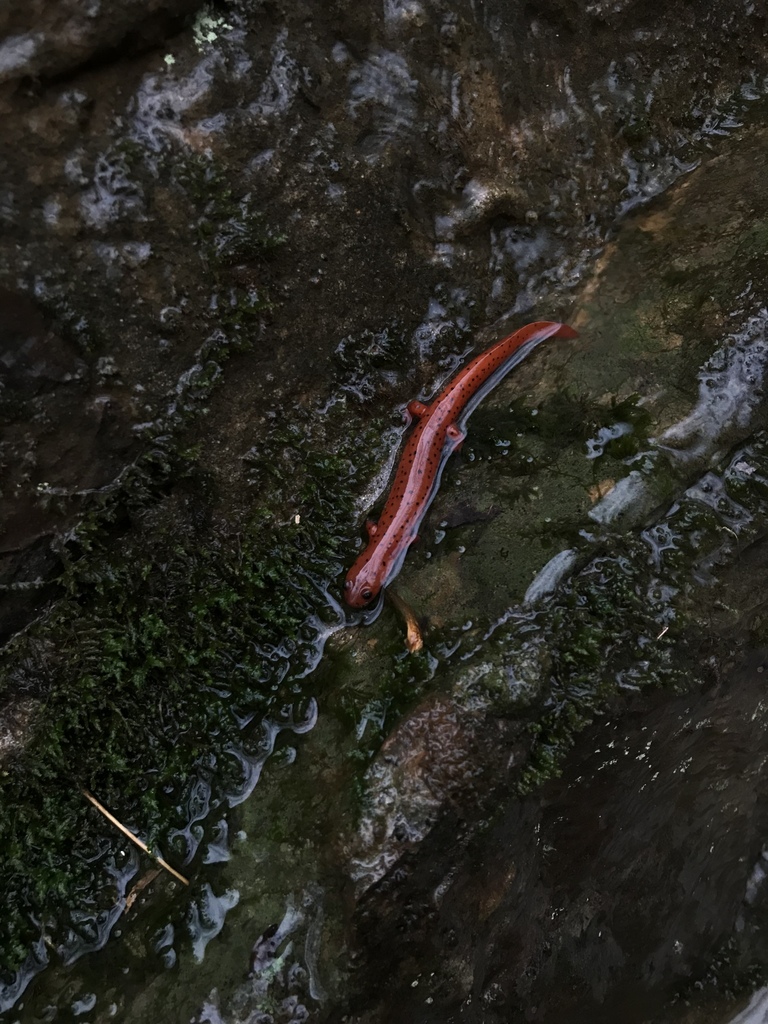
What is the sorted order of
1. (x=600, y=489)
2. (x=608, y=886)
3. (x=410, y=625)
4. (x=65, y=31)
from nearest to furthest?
(x=65, y=31) < (x=410, y=625) < (x=600, y=489) < (x=608, y=886)

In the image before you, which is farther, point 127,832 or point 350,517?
point 350,517

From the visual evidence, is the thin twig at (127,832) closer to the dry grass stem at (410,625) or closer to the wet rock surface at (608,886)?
the wet rock surface at (608,886)

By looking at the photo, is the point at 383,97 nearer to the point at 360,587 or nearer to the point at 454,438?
the point at 454,438

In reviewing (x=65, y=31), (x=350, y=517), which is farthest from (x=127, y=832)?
(x=65, y=31)

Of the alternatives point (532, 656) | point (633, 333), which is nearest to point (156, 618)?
point (532, 656)

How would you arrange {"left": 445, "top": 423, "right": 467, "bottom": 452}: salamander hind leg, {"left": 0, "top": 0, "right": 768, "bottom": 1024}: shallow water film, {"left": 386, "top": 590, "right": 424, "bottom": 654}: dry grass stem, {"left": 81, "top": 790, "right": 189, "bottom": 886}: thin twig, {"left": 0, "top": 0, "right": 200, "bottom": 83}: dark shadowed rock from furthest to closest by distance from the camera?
{"left": 445, "top": 423, "right": 467, "bottom": 452}: salamander hind leg, {"left": 386, "top": 590, "right": 424, "bottom": 654}: dry grass stem, {"left": 81, "top": 790, "right": 189, "bottom": 886}: thin twig, {"left": 0, "top": 0, "right": 768, "bottom": 1024}: shallow water film, {"left": 0, "top": 0, "right": 200, "bottom": 83}: dark shadowed rock

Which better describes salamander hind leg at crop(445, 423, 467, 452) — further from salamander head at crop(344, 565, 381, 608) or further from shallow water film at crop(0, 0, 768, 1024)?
salamander head at crop(344, 565, 381, 608)

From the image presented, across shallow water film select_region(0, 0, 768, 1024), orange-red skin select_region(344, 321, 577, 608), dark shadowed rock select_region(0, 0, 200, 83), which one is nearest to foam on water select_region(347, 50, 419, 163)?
shallow water film select_region(0, 0, 768, 1024)
